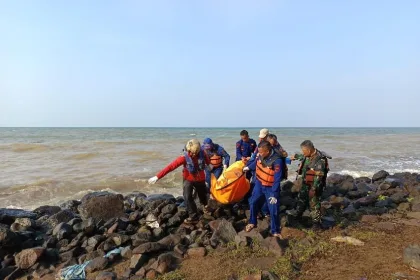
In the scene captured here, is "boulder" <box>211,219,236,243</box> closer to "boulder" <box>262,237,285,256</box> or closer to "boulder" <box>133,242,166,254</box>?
"boulder" <box>262,237,285,256</box>

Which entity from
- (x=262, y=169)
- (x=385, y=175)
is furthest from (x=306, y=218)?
(x=385, y=175)

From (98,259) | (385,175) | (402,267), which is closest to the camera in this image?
(402,267)

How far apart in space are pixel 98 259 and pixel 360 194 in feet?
24.2

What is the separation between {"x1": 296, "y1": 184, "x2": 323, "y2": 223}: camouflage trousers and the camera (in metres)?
6.09

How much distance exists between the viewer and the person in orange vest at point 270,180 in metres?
5.51

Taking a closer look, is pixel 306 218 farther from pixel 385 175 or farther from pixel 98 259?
pixel 385 175

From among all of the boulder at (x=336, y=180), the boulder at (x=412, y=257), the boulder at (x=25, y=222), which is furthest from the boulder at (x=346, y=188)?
the boulder at (x=25, y=222)

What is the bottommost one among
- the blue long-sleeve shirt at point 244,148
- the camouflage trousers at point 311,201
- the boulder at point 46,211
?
the boulder at point 46,211

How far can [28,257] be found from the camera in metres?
5.24

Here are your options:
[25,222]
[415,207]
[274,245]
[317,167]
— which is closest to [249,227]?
[274,245]

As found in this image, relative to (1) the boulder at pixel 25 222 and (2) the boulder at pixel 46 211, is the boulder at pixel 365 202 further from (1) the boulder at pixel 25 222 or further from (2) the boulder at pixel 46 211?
(2) the boulder at pixel 46 211

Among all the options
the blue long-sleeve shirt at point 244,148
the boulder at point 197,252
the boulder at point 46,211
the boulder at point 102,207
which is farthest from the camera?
the blue long-sleeve shirt at point 244,148

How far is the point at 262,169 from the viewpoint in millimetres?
5715

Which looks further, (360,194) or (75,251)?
(360,194)
